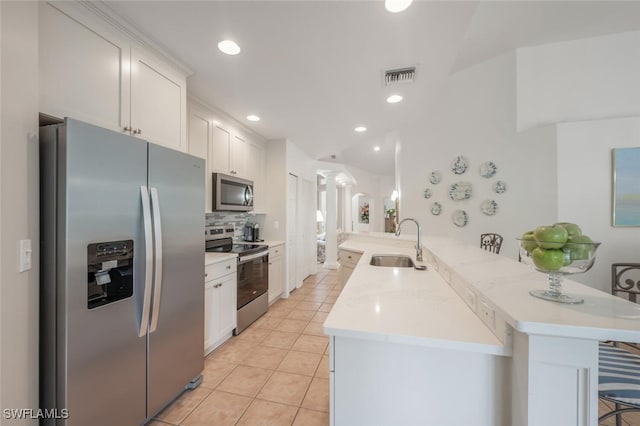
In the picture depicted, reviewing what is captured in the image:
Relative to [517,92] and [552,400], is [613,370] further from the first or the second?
[517,92]

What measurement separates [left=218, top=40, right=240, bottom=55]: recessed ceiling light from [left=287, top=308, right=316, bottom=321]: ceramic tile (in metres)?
2.98

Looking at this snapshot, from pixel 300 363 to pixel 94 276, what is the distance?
1.75 metres

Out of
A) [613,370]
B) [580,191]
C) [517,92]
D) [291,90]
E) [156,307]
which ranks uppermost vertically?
[517,92]

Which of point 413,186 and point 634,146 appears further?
→ point 413,186

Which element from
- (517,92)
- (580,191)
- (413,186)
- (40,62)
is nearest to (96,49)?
(40,62)

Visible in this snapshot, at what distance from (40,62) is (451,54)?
8.60 ft

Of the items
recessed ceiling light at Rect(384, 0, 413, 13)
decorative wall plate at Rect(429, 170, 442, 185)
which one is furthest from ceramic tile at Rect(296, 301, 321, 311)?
recessed ceiling light at Rect(384, 0, 413, 13)

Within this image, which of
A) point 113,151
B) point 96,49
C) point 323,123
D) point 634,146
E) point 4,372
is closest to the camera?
point 4,372

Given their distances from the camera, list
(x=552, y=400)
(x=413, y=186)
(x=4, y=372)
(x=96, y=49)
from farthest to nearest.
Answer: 1. (x=413, y=186)
2. (x=96, y=49)
3. (x=4, y=372)
4. (x=552, y=400)

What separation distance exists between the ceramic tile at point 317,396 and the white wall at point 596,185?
11.1ft

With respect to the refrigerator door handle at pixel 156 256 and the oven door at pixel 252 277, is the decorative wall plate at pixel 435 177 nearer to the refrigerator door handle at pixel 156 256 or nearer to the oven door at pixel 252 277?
the oven door at pixel 252 277

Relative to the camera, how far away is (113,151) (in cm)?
128

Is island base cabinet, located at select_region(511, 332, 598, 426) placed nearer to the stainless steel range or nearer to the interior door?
the stainless steel range

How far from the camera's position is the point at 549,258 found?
2.73 ft
